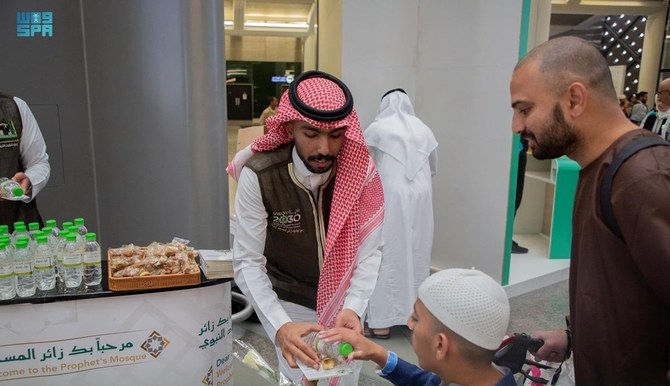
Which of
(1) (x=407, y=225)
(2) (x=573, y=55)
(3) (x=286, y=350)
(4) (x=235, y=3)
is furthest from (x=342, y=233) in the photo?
(4) (x=235, y=3)

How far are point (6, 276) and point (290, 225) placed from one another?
107cm

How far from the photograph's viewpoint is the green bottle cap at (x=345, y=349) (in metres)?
1.55

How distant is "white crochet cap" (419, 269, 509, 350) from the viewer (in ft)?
4.36

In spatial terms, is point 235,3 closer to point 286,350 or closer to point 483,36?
point 483,36

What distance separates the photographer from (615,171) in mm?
1201

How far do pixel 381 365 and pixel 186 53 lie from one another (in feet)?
8.64

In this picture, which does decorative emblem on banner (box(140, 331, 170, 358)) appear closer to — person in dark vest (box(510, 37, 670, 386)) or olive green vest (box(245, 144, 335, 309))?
olive green vest (box(245, 144, 335, 309))

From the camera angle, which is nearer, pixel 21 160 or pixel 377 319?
pixel 21 160

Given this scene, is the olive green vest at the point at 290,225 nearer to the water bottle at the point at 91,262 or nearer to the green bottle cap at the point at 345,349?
the green bottle cap at the point at 345,349

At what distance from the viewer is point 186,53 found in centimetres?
345

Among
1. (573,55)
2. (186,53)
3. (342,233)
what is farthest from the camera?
(186,53)

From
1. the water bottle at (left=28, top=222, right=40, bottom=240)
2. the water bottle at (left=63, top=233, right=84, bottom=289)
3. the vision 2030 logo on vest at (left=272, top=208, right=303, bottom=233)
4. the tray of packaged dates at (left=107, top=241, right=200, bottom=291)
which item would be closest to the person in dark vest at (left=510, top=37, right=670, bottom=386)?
the vision 2030 logo on vest at (left=272, top=208, right=303, bottom=233)

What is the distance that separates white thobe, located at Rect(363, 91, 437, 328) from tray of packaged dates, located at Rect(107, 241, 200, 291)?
1.79m

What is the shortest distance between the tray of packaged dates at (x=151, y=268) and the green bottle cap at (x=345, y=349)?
80 cm
